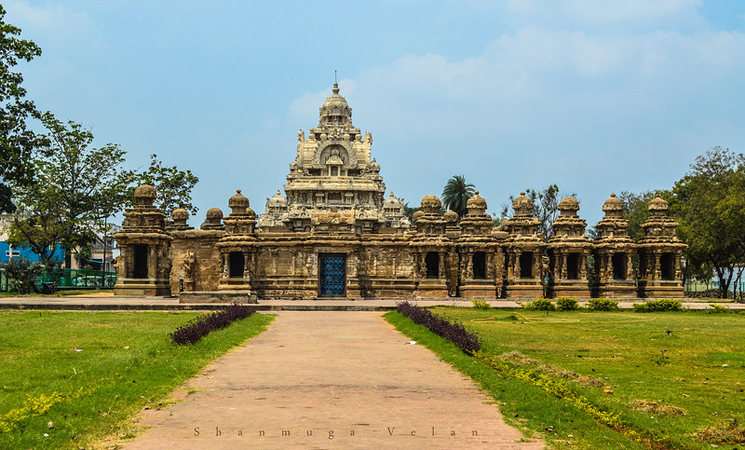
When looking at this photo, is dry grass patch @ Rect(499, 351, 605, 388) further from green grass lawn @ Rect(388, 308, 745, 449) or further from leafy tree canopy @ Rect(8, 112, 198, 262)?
leafy tree canopy @ Rect(8, 112, 198, 262)

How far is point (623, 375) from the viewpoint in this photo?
1309 centimetres

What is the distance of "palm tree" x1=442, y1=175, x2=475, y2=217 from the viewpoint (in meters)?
91.8

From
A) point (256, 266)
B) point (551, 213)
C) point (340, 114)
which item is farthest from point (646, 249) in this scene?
point (340, 114)

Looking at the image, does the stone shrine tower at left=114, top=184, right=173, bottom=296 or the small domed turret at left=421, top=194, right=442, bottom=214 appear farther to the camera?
the small domed turret at left=421, top=194, right=442, bottom=214

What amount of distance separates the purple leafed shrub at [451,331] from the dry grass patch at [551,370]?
0.93m

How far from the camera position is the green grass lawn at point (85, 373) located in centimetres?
848

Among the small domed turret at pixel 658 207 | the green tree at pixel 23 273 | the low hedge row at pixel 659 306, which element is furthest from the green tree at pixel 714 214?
the green tree at pixel 23 273

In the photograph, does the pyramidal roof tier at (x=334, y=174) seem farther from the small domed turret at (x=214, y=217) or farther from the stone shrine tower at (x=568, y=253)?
the stone shrine tower at (x=568, y=253)

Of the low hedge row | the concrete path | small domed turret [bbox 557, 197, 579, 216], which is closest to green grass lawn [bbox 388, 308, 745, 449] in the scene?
the concrete path

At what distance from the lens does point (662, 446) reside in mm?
8133

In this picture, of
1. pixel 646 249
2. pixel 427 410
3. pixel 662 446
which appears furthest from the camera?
pixel 646 249

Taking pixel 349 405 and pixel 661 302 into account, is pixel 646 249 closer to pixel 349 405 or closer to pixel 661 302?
pixel 661 302

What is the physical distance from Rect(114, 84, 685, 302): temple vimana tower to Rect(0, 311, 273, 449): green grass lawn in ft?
61.2

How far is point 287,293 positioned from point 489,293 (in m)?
11.6
